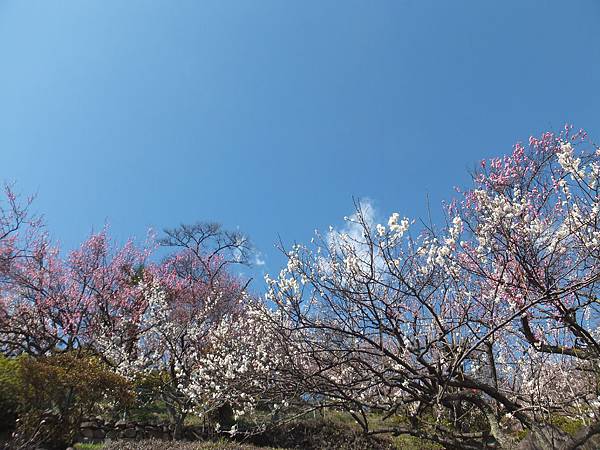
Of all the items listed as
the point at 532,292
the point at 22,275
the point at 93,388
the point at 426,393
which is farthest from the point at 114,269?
the point at 532,292

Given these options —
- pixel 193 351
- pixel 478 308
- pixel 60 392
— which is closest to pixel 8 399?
pixel 60 392

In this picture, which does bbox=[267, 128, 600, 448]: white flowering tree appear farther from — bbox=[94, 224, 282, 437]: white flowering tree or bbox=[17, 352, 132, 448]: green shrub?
bbox=[17, 352, 132, 448]: green shrub

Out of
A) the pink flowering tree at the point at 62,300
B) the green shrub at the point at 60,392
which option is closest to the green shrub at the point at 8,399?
the green shrub at the point at 60,392

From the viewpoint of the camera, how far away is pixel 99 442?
30.1 ft

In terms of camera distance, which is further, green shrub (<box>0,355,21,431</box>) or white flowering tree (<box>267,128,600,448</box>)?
green shrub (<box>0,355,21,431</box>)

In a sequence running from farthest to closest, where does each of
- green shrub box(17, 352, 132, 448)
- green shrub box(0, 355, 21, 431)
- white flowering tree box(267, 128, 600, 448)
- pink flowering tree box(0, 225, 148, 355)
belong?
pink flowering tree box(0, 225, 148, 355), green shrub box(0, 355, 21, 431), green shrub box(17, 352, 132, 448), white flowering tree box(267, 128, 600, 448)

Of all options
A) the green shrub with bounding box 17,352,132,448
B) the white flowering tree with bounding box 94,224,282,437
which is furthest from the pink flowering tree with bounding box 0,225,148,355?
the green shrub with bounding box 17,352,132,448

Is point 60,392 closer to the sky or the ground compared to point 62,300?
closer to the ground

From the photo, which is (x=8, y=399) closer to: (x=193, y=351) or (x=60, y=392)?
(x=60, y=392)

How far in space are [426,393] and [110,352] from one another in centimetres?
971

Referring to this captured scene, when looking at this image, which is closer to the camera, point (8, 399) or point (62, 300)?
point (8, 399)

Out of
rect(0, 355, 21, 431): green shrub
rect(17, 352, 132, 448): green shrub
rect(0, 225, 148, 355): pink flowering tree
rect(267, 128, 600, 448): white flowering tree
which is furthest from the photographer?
rect(0, 225, 148, 355): pink flowering tree

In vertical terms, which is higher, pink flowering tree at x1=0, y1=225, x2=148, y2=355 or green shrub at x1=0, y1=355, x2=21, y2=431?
pink flowering tree at x1=0, y1=225, x2=148, y2=355

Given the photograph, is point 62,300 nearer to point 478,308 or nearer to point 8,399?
point 8,399
